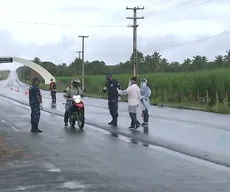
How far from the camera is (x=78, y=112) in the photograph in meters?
17.7

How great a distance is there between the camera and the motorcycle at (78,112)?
17531 millimetres

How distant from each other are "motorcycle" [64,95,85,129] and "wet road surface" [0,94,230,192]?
339cm

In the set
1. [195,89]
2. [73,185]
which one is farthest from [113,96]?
[195,89]

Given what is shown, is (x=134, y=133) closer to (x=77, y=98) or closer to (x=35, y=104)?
(x=77, y=98)

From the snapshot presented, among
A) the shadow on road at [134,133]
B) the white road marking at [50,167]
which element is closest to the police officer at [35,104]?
the shadow on road at [134,133]

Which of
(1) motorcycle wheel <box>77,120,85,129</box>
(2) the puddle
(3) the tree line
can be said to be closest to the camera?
(2) the puddle

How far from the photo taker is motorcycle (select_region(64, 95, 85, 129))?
17531mm

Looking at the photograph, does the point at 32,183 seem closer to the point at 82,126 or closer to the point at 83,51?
the point at 82,126

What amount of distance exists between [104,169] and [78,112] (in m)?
8.31

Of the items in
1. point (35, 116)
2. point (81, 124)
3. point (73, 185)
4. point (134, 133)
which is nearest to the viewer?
point (73, 185)

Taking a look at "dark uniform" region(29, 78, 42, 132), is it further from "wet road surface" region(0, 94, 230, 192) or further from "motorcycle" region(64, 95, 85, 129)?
"wet road surface" region(0, 94, 230, 192)

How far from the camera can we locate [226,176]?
880cm

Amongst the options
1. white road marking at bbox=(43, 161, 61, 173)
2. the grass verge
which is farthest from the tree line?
white road marking at bbox=(43, 161, 61, 173)

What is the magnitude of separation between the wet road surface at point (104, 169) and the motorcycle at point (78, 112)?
3388 mm
